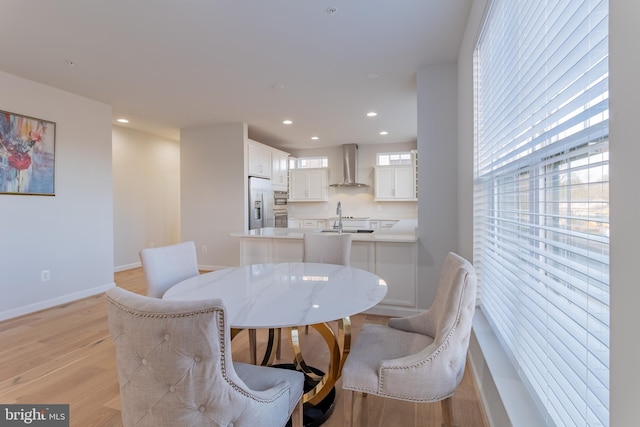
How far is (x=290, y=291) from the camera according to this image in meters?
1.58

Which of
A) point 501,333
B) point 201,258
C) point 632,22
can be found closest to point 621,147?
point 632,22

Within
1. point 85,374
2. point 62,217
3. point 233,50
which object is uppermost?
point 233,50

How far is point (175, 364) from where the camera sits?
2.77 feet

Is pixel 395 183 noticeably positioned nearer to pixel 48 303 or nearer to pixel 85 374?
pixel 85 374

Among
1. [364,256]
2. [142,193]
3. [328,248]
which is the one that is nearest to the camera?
[328,248]

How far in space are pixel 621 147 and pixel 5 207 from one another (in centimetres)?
456

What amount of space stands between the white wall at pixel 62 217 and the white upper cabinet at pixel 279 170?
2.76 meters

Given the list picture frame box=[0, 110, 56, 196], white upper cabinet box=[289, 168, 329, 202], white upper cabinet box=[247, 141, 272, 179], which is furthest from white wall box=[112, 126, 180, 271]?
white upper cabinet box=[289, 168, 329, 202]

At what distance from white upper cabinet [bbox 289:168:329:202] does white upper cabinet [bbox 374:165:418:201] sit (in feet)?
3.90

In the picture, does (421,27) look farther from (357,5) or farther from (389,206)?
(389,206)

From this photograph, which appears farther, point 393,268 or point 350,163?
point 350,163

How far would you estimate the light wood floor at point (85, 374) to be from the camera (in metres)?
1.69

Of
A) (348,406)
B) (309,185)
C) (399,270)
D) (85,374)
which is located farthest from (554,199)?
(309,185)

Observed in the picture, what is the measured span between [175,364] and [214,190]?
4667mm
